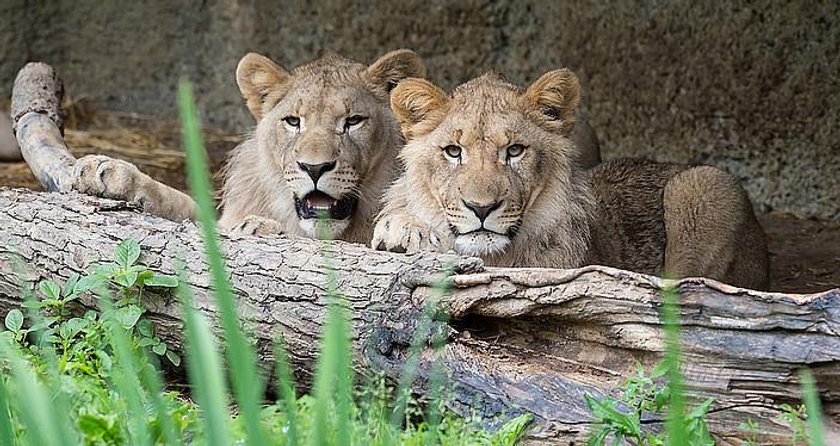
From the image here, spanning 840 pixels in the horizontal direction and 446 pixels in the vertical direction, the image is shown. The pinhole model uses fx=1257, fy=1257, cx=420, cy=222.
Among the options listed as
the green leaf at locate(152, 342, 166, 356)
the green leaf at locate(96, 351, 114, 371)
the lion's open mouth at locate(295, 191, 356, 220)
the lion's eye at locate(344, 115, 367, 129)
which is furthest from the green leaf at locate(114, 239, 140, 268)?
the lion's eye at locate(344, 115, 367, 129)

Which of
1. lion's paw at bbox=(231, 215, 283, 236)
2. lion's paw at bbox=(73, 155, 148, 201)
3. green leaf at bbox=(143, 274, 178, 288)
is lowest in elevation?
green leaf at bbox=(143, 274, 178, 288)

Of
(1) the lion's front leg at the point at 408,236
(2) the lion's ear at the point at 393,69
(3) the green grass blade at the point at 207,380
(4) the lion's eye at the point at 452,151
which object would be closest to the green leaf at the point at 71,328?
(1) the lion's front leg at the point at 408,236

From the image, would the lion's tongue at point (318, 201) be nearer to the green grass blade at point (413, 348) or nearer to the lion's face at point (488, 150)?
the lion's face at point (488, 150)

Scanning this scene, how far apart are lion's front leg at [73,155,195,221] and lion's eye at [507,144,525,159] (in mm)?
1469

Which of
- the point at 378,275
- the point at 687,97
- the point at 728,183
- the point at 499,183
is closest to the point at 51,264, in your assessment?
the point at 378,275

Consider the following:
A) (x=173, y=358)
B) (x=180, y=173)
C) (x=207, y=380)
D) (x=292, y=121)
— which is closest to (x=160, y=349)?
(x=173, y=358)

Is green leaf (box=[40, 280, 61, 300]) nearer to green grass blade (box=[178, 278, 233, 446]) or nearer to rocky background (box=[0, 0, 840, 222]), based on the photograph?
green grass blade (box=[178, 278, 233, 446])

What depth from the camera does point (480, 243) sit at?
423 cm

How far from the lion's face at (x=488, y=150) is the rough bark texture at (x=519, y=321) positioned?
0.43m

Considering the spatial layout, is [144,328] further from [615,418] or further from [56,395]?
[615,418]

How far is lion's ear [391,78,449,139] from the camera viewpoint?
4.57 meters

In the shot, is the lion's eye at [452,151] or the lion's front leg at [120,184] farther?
the lion's front leg at [120,184]

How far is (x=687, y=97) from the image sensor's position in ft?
25.8

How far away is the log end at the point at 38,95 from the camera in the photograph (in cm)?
575
